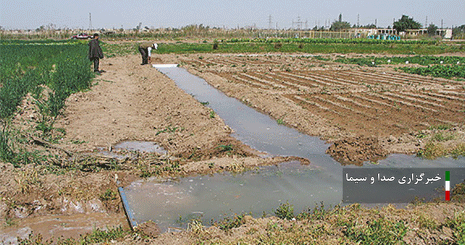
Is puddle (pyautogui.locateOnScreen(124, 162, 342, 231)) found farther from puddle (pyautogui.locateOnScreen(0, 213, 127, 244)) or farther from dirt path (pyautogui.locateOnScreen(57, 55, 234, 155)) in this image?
dirt path (pyautogui.locateOnScreen(57, 55, 234, 155))

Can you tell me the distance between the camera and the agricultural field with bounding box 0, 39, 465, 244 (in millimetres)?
4133

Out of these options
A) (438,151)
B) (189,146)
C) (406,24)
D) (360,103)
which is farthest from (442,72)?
(406,24)

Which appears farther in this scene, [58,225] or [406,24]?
[406,24]

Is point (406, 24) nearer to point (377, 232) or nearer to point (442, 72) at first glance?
point (442, 72)

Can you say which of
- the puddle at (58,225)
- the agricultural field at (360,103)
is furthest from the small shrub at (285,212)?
the agricultural field at (360,103)

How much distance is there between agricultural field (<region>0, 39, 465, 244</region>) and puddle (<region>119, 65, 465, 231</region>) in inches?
9.0

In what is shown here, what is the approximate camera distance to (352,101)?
11344 millimetres

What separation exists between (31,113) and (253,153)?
16.9 feet

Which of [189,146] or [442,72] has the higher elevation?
[442,72]

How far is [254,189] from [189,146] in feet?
6.87

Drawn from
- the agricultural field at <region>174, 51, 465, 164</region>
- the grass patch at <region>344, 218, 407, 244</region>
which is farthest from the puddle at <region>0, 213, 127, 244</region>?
the agricultural field at <region>174, 51, 465, 164</region>

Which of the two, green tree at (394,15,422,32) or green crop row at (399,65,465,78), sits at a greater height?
green tree at (394,15,422,32)

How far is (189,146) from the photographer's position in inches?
284

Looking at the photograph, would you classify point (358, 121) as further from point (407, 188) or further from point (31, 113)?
point (31, 113)
